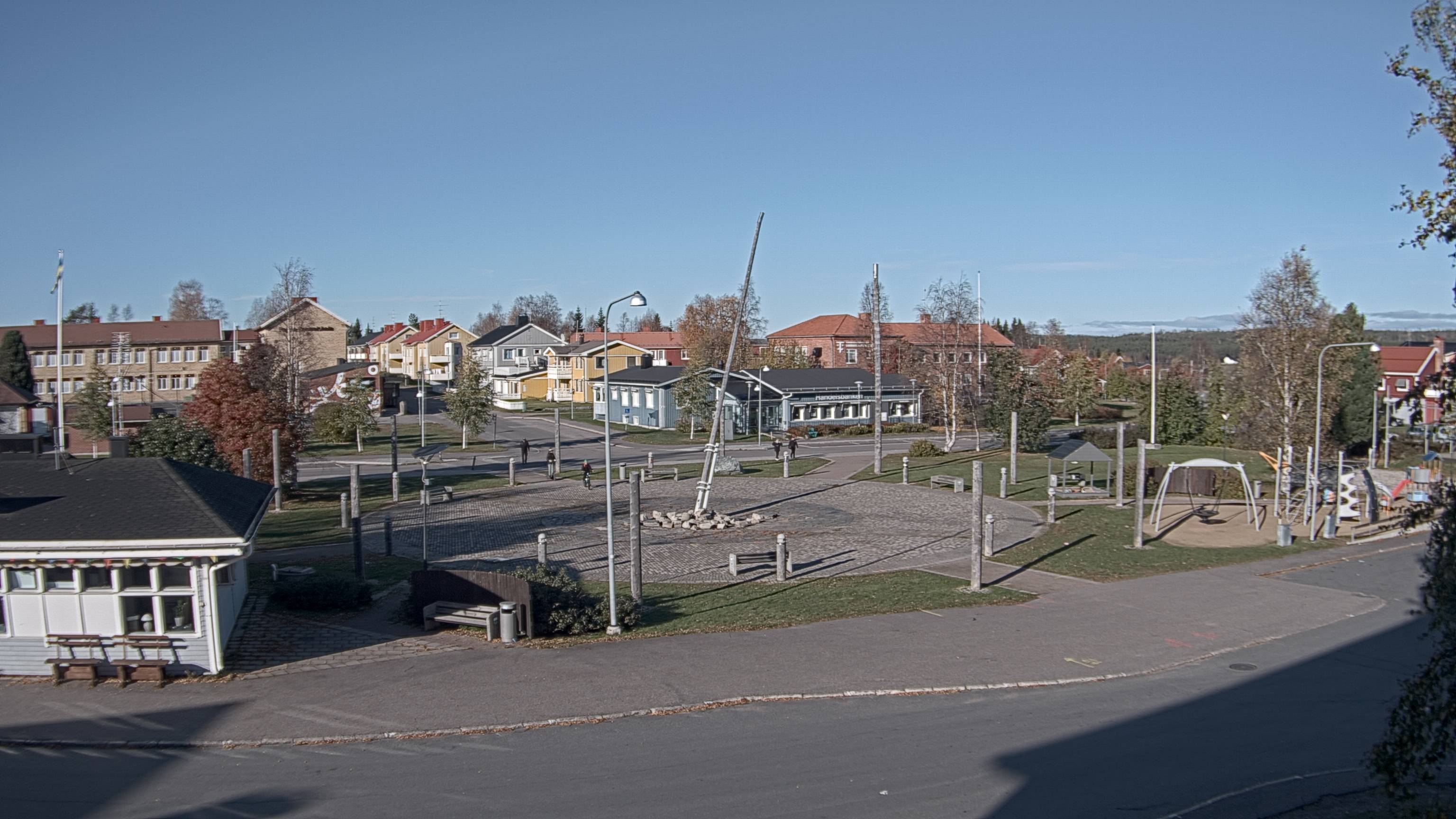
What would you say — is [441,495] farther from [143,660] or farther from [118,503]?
[143,660]

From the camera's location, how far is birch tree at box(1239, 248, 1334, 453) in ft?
117

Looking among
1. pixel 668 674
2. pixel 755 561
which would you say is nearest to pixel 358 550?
pixel 755 561

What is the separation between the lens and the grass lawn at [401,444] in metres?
53.9

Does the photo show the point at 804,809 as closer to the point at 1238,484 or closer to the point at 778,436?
the point at 1238,484

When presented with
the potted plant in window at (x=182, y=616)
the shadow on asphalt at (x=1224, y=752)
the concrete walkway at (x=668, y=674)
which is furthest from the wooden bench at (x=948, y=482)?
the potted plant in window at (x=182, y=616)

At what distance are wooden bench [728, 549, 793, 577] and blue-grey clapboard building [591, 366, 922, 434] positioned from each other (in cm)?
3586

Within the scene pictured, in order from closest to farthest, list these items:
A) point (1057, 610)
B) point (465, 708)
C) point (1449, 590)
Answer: point (1449, 590), point (465, 708), point (1057, 610)

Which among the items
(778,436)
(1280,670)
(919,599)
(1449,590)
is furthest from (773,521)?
(778,436)

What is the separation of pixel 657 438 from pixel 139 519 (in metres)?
44.2

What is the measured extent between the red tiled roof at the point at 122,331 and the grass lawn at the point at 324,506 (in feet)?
141

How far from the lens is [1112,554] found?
82.2 feet

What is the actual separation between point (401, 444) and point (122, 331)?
3136 centimetres

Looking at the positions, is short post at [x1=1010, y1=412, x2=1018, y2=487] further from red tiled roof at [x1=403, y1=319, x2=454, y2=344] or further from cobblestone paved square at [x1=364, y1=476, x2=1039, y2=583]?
red tiled roof at [x1=403, y1=319, x2=454, y2=344]

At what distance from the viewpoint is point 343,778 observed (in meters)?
10.9
